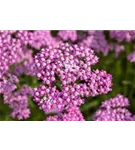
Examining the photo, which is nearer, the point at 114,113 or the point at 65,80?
the point at 65,80

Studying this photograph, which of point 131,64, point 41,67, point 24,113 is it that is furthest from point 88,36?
point 41,67

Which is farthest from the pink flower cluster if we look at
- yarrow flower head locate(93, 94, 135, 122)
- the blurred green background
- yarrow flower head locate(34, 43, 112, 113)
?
the blurred green background

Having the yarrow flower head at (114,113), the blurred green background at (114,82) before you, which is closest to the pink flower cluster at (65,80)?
the yarrow flower head at (114,113)

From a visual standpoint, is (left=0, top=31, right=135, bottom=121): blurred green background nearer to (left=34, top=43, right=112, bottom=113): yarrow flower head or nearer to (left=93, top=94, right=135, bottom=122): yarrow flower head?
(left=93, top=94, right=135, bottom=122): yarrow flower head

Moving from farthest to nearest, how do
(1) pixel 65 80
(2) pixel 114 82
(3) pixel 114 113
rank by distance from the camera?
(2) pixel 114 82 < (3) pixel 114 113 < (1) pixel 65 80

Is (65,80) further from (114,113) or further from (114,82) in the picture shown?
(114,82)

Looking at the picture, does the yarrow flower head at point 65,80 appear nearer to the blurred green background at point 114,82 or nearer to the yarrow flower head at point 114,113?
the yarrow flower head at point 114,113

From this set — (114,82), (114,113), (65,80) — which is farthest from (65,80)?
(114,82)
